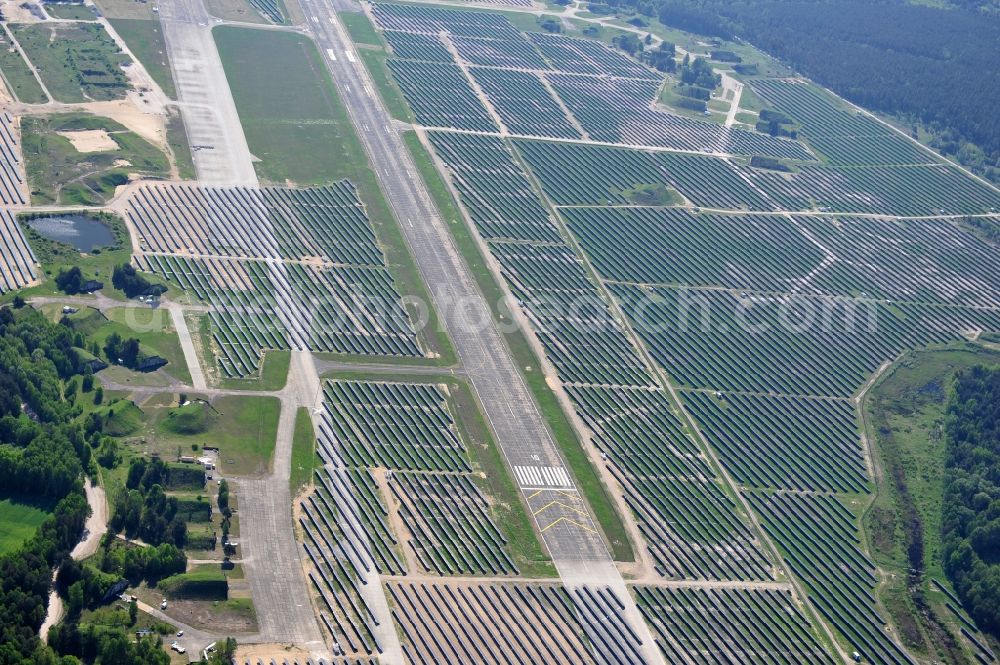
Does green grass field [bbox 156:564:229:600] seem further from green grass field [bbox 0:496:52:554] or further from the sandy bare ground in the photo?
green grass field [bbox 0:496:52:554]

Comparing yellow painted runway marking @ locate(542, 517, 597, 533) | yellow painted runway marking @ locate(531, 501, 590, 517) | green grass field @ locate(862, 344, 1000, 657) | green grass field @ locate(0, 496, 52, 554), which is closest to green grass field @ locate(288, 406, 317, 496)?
green grass field @ locate(0, 496, 52, 554)

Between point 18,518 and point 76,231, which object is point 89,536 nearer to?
point 18,518

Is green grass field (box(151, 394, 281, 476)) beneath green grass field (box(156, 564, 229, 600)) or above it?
above

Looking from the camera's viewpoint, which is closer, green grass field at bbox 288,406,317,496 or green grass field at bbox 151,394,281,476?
green grass field at bbox 288,406,317,496

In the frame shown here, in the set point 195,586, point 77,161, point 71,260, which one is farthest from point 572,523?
point 77,161

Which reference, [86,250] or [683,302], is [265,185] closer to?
[86,250]

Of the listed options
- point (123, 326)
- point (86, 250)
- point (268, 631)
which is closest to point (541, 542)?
point (268, 631)
